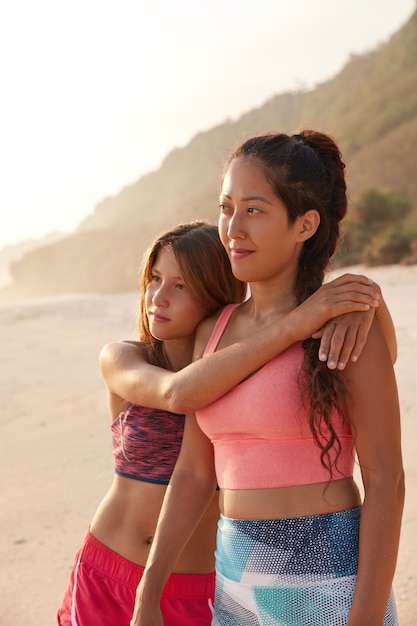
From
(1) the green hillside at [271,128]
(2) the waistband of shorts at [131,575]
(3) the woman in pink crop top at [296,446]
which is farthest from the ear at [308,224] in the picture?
(1) the green hillside at [271,128]

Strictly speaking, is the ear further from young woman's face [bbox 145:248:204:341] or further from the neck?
the neck

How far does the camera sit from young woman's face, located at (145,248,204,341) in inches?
87.5

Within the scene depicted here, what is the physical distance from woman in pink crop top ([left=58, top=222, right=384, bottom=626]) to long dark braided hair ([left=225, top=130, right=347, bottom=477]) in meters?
0.36

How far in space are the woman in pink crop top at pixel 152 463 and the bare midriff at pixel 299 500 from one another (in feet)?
1.49

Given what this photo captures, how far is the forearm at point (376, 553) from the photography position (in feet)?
5.42

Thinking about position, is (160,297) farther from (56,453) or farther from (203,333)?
(56,453)

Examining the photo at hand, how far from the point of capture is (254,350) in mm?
1793

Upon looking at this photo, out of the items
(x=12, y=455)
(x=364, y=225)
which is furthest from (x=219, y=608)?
(x=364, y=225)

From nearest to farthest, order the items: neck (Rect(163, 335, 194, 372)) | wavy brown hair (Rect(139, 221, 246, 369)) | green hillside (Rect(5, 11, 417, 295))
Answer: wavy brown hair (Rect(139, 221, 246, 369)) → neck (Rect(163, 335, 194, 372)) → green hillside (Rect(5, 11, 417, 295))

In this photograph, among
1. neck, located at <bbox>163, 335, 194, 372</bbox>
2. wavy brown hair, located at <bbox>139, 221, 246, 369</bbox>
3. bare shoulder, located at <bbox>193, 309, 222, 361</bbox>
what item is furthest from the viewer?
neck, located at <bbox>163, 335, 194, 372</bbox>

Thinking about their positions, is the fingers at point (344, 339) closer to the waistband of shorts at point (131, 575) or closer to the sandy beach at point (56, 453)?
the waistband of shorts at point (131, 575)

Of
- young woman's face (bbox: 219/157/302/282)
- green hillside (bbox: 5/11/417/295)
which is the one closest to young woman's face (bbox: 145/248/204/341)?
young woman's face (bbox: 219/157/302/282)

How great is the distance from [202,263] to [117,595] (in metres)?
1.04

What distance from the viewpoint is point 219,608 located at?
73.4 inches
